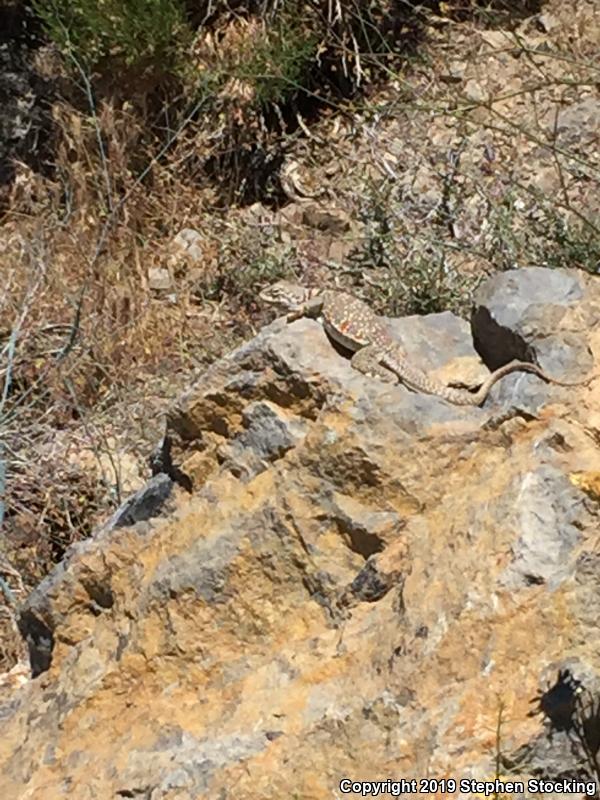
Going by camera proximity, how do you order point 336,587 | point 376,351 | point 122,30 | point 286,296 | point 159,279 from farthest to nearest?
1. point 122,30
2. point 159,279
3. point 286,296
4. point 376,351
5. point 336,587


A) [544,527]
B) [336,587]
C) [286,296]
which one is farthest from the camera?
[286,296]

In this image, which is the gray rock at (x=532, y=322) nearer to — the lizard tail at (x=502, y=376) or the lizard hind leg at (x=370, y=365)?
the lizard tail at (x=502, y=376)

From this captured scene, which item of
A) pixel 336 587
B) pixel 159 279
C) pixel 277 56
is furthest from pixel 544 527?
pixel 277 56

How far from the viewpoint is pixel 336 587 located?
9.58 feet

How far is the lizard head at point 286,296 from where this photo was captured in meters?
4.22

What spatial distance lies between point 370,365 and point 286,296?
1164 millimetres

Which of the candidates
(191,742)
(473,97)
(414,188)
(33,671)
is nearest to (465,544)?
(191,742)

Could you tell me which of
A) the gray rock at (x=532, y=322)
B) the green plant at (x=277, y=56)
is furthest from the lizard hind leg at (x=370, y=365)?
the green plant at (x=277, y=56)

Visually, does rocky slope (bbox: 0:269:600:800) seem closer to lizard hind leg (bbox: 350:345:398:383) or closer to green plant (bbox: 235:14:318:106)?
lizard hind leg (bbox: 350:345:398:383)

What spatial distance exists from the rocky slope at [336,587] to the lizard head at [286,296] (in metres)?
0.67

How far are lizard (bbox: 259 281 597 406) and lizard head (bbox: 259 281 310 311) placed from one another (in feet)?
0.69

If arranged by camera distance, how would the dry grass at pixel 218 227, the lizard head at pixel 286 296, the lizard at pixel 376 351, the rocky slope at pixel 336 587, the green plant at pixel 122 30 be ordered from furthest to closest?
the green plant at pixel 122 30
the dry grass at pixel 218 227
the lizard head at pixel 286 296
the lizard at pixel 376 351
the rocky slope at pixel 336 587

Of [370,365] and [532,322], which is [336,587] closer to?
[370,365]

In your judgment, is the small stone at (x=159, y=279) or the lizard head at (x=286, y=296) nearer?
the lizard head at (x=286, y=296)
